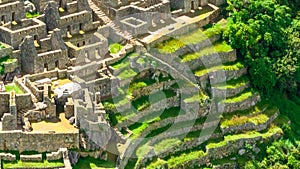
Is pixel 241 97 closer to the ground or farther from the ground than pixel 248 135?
farther from the ground

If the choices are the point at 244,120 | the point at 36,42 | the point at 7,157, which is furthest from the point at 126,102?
the point at 7,157

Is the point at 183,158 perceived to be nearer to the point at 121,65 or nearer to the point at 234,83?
the point at 121,65

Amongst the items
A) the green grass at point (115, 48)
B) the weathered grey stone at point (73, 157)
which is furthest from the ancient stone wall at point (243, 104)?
the weathered grey stone at point (73, 157)

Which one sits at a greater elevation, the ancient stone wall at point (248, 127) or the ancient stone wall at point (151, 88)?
the ancient stone wall at point (151, 88)

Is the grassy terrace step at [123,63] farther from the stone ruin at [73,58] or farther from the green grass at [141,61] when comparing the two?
the green grass at [141,61]

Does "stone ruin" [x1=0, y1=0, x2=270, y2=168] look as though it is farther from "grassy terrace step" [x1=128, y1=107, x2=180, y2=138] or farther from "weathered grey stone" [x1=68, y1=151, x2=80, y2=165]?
"grassy terrace step" [x1=128, y1=107, x2=180, y2=138]

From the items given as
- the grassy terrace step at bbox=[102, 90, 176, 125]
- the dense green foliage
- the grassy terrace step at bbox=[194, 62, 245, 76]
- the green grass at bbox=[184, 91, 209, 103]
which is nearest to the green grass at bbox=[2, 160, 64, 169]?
the grassy terrace step at bbox=[102, 90, 176, 125]
